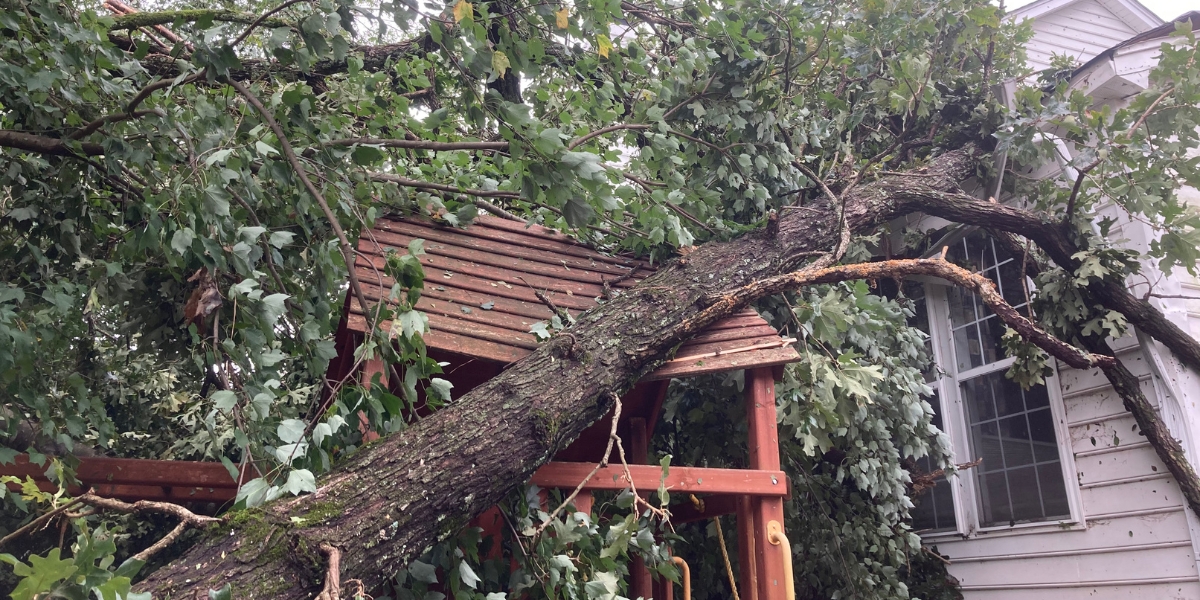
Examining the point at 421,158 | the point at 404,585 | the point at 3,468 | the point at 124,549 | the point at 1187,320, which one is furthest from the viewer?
the point at 124,549

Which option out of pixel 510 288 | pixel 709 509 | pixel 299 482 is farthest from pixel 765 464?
pixel 299 482

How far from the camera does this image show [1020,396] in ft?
19.4

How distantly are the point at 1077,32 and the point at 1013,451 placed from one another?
4827 mm

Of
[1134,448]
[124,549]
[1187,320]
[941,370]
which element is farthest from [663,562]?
[124,549]

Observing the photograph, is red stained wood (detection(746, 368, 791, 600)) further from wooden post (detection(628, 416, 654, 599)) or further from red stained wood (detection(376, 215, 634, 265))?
wooden post (detection(628, 416, 654, 599))

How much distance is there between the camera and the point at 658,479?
3236mm

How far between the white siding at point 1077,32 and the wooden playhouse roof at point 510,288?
19.0ft

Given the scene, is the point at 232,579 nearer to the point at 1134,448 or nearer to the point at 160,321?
the point at 160,321

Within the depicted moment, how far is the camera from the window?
5.57 metres

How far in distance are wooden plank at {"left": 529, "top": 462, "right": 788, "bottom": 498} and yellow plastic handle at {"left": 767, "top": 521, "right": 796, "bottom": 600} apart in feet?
0.46

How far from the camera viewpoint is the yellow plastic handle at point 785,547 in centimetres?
312

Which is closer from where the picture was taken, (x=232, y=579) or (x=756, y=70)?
(x=232, y=579)

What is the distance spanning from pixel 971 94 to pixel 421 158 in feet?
14.9

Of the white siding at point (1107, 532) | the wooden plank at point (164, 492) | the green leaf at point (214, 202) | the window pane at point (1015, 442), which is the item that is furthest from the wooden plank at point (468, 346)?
the window pane at point (1015, 442)
